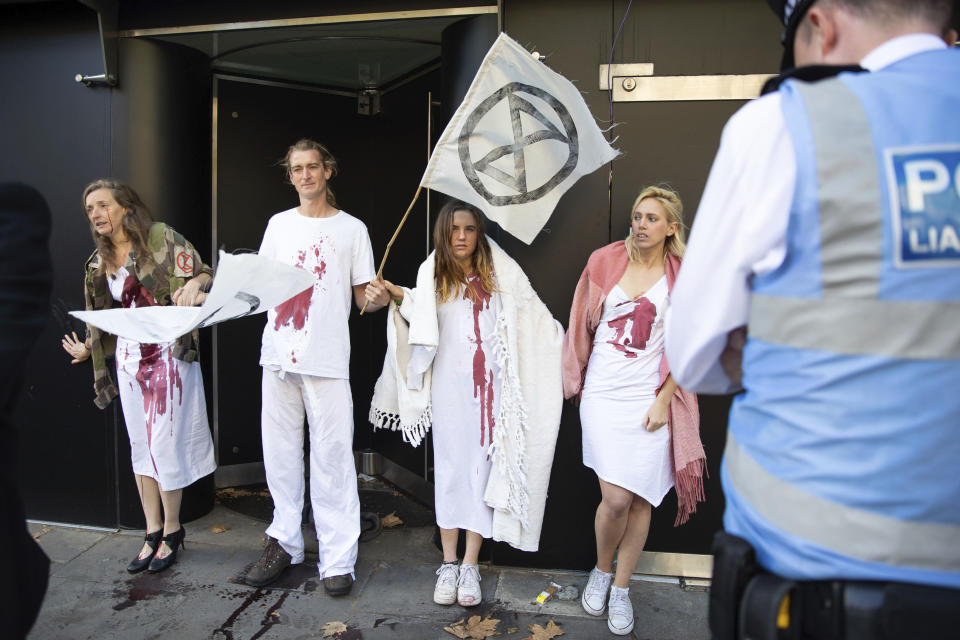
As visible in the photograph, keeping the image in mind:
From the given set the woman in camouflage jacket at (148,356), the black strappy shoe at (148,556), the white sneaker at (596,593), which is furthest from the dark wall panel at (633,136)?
the black strappy shoe at (148,556)

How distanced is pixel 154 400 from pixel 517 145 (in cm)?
243

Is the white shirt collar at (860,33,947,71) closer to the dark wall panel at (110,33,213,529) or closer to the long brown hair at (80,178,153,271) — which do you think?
the long brown hair at (80,178,153,271)

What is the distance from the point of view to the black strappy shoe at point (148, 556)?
13.0ft

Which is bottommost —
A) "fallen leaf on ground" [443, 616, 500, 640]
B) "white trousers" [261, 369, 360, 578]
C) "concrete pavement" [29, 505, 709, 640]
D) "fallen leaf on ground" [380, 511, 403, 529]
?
"fallen leaf on ground" [380, 511, 403, 529]

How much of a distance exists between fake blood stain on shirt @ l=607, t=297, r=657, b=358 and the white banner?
1.58 m

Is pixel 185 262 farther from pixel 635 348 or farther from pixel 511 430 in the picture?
pixel 635 348

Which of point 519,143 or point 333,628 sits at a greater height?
point 519,143

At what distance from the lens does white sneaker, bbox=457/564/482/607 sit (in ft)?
11.8

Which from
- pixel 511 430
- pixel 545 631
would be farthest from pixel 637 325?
pixel 545 631

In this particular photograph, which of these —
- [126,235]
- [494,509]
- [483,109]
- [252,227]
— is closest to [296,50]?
[252,227]

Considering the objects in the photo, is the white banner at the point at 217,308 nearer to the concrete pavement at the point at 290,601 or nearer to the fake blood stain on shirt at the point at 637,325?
the concrete pavement at the point at 290,601

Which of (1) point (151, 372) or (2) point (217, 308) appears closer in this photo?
(2) point (217, 308)

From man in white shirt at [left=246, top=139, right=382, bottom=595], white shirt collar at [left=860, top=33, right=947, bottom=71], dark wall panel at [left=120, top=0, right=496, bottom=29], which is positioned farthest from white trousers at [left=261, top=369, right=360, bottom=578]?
white shirt collar at [left=860, top=33, right=947, bottom=71]

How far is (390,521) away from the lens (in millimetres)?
4766
